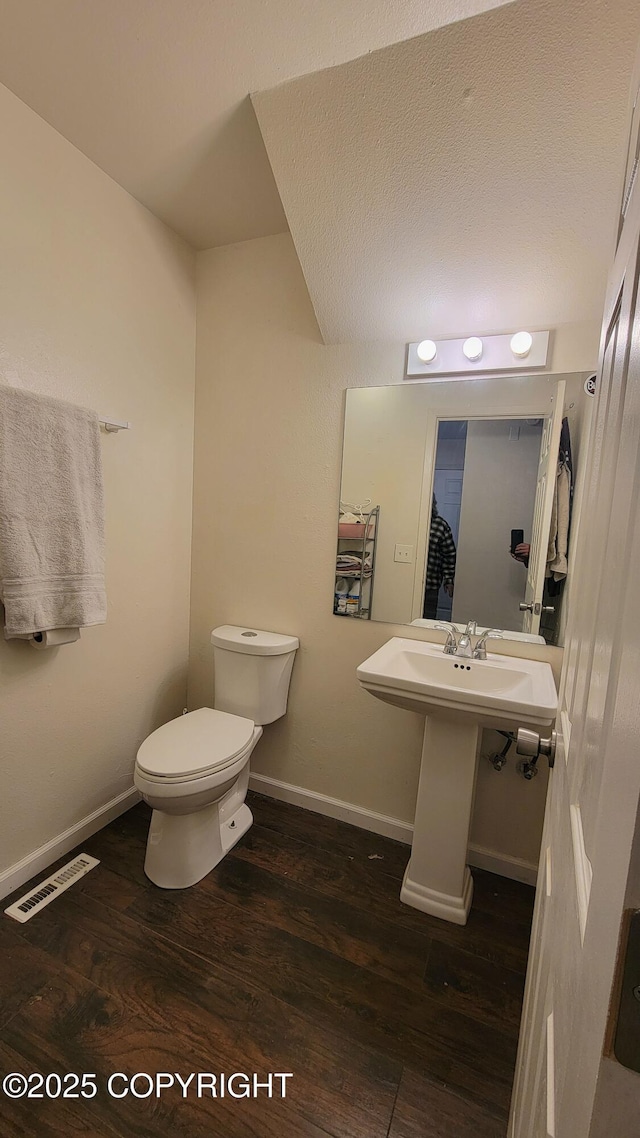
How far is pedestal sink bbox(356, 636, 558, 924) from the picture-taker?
1415 mm

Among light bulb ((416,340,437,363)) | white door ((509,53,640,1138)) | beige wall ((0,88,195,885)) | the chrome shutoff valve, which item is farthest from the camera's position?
light bulb ((416,340,437,363))

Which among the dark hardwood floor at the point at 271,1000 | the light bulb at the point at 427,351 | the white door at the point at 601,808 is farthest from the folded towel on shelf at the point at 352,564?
the white door at the point at 601,808

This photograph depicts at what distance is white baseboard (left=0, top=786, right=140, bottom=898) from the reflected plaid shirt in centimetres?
156

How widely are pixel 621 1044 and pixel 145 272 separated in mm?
2259

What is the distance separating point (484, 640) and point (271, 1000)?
120 centimetres

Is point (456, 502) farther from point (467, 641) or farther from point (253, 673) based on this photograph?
point (253, 673)

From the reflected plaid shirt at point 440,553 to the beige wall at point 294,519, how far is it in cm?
24

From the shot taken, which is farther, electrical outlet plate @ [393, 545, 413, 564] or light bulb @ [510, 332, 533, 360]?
electrical outlet plate @ [393, 545, 413, 564]

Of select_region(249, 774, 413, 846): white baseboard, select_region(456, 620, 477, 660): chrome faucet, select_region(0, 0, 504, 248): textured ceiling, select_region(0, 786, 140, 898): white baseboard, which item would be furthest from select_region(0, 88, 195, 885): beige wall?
select_region(456, 620, 477, 660): chrome faucet

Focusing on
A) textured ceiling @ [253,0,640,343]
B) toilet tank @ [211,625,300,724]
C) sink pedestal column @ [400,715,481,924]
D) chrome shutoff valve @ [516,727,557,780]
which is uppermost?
textured ceiling @ [253,0,640,343]

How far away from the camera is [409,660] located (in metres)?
1.64

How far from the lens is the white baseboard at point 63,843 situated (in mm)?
1509

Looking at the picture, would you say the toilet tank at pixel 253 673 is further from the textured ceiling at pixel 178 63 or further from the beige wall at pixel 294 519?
the textured ceiling at pixel 178 63

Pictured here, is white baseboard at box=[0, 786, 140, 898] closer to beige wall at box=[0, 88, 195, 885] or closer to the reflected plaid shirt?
beige wall at box=[0, 88, 195, 885]
